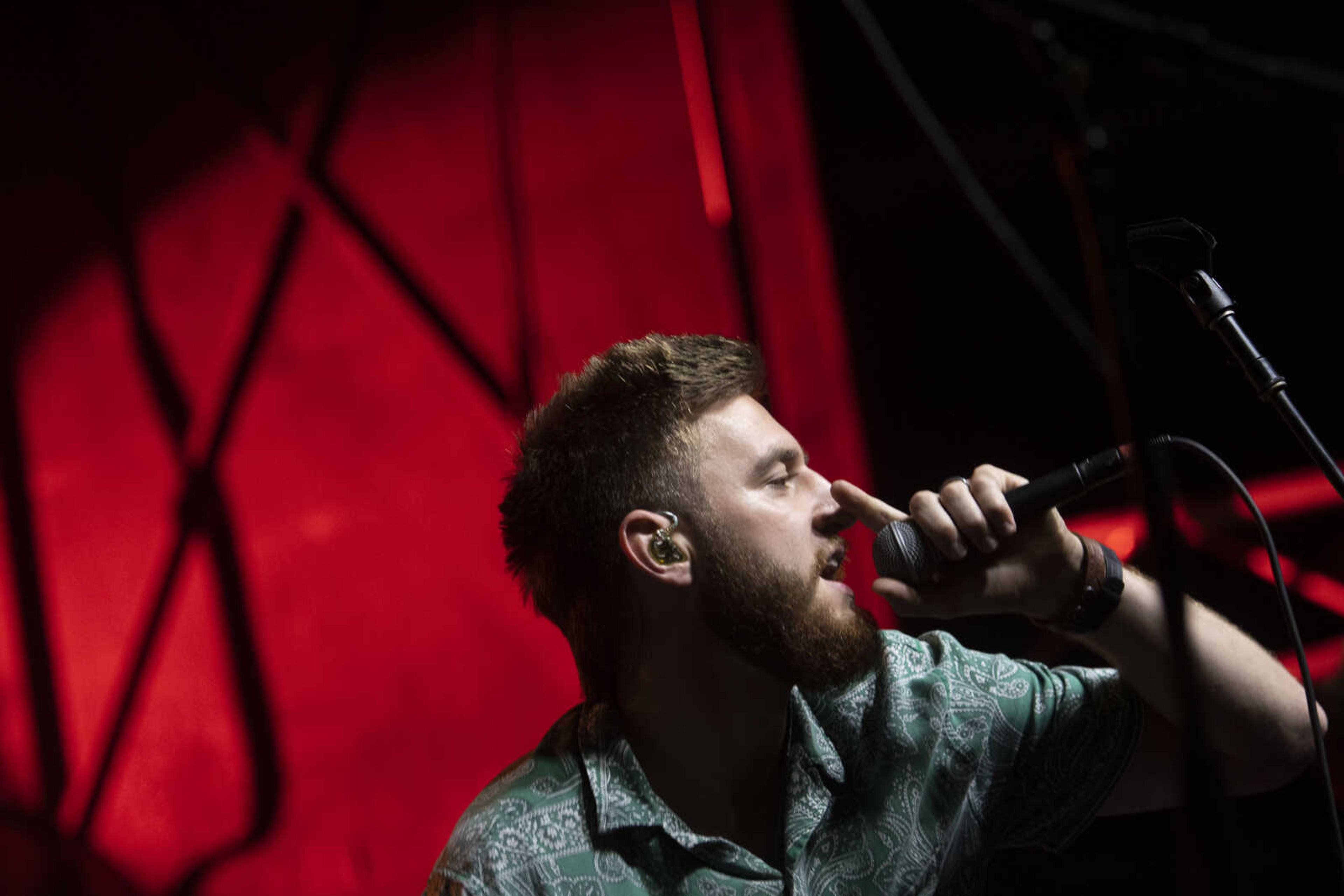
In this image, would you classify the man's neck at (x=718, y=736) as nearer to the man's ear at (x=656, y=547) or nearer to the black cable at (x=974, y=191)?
the man's ear at (x=656, y=547)

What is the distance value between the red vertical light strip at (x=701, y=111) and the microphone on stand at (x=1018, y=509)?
1.27m

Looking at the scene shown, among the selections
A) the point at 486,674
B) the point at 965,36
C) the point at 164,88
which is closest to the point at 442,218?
the point at 164,88

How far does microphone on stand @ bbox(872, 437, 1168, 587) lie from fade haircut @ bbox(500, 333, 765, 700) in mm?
372

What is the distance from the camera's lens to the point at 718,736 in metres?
1.49

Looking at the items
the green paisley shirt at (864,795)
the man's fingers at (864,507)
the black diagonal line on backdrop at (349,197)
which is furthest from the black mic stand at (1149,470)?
the black diagonal line on backdrop at (349,197)

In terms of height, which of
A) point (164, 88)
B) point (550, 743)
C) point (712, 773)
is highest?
point (164, 88)

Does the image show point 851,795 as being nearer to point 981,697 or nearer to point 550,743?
point 981,697

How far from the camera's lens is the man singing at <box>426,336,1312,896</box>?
131 cm

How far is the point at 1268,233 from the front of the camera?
2094 millimetres

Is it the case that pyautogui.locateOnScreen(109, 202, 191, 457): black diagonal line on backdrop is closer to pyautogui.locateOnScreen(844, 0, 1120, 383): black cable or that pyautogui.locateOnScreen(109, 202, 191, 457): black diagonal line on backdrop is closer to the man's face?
the man's face

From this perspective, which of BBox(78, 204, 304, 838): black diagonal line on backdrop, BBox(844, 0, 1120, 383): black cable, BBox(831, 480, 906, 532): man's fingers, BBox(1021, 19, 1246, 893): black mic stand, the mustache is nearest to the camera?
BBox(1021, 19, 1246, 893): black mic stand

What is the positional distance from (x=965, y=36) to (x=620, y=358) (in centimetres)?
133

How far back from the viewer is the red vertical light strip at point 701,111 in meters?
2.36

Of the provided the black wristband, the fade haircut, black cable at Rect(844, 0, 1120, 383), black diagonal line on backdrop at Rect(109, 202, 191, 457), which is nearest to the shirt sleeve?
the black wristband
